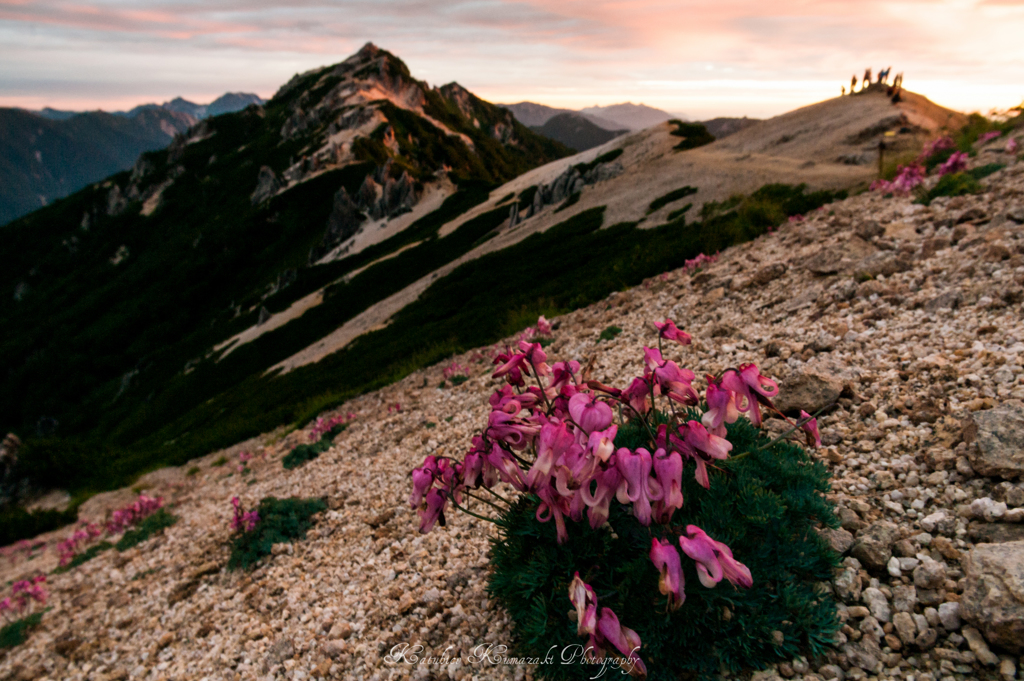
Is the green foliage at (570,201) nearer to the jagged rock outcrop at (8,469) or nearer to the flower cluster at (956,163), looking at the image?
the flower cluster at (956,163)

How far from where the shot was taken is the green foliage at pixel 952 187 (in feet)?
29.0

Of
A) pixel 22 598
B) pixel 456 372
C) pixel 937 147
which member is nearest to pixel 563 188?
pixel 937 147

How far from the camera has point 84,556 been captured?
10086 mm

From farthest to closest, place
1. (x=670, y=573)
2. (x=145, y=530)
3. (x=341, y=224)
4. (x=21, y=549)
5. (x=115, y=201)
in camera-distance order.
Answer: (x=115, y=201), (x=341, y=224), (x=21, y=549), (x=145, y=530), (x=670, y=573)

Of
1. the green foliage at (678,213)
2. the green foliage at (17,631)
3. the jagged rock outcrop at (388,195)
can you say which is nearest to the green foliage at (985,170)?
the green foliage at (678,213)

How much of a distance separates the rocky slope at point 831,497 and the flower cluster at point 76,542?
Result: 1.37 m

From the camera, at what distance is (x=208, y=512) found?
10.2 meters

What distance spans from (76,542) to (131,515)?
1.20 metres

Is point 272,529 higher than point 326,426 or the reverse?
higher

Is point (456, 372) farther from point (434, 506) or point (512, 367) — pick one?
point (434, 506)

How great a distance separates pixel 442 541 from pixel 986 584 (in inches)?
184

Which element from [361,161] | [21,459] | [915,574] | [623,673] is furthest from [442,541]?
[361,161]

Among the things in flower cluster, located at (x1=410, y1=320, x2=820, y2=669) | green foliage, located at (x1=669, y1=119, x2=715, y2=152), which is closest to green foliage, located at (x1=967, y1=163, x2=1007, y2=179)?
flower cluster, located at (x1=410, y1=320, x2=820, y2=669)

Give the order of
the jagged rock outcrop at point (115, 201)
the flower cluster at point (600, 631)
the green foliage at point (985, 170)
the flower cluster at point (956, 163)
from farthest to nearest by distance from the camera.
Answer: the jagged rock outcrop at point (115, 201), the flower cluster at point (956, 163), the green foliage at point (985, 170), the flower cluster at point (600, 631)
